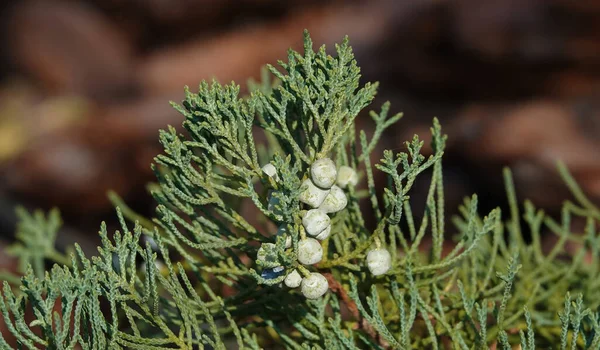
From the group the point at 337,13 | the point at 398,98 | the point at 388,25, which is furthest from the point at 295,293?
the point at 337,13

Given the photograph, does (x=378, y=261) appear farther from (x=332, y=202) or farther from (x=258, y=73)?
(x=258, y=73)

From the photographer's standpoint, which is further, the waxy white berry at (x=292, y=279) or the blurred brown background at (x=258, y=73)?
the blurred brown background at (x=258, y=73)

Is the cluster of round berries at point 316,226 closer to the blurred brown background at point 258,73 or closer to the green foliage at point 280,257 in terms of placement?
the green foliage at point 280,257

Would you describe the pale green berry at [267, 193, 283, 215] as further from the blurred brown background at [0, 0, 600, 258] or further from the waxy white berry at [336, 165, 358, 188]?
the blurred brown background at [0, 0, 600, 258]

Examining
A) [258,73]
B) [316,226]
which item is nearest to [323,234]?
[316,226]

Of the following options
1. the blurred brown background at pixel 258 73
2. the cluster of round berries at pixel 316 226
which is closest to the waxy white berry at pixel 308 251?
the cluster of round berries at pixel 316 226

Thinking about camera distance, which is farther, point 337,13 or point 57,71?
point 57,71

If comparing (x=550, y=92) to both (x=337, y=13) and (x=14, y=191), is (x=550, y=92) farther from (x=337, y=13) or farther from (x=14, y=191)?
(x=14, y=191)
